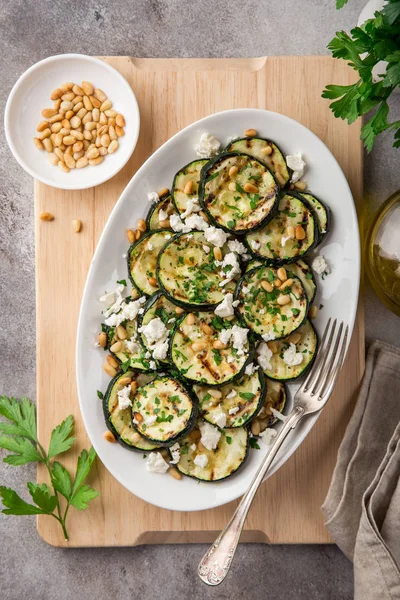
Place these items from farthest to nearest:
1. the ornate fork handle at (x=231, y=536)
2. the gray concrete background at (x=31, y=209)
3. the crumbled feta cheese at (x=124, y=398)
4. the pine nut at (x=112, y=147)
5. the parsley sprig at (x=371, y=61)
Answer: the gray concrete background at (x=31, y=209) → the pine nut at (x=112, y=147) → the crumbled feta cheese at (x=124, y=398) → the ornate fork handle at (x=231, y=536) → the parsley sprig at (x=371, y=61)

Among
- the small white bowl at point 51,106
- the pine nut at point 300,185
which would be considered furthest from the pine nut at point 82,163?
the pine nut at point 300,185

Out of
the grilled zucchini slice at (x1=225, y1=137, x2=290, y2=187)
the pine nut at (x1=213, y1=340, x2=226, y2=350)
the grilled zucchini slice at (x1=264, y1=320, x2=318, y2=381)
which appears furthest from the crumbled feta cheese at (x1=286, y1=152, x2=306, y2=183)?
the pine nut at (x1=213, y1=340, x2=226, y2=350)

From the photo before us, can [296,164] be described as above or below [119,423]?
above

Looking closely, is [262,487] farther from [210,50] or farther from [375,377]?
[210,50]

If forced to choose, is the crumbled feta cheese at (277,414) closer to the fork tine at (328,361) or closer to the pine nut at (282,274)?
the fork tine at (328,361)

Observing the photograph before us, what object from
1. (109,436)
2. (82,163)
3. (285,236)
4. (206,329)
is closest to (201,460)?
(109,436)

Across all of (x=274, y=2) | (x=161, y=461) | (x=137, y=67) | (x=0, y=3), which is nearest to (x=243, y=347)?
(x=161, y=461)

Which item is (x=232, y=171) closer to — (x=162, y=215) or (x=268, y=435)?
(x=162, y=215)
